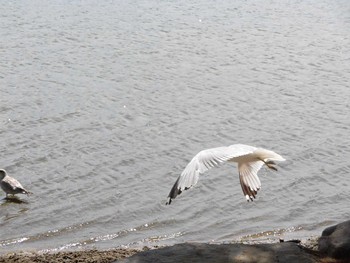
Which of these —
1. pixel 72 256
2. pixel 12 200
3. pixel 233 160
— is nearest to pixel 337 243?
pixel 233 160

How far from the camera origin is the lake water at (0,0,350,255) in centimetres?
1066

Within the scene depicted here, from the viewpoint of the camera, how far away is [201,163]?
810 centimetres

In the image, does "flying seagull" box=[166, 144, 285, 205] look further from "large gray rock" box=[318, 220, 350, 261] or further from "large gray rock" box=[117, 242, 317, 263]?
"large gray rock" box=[318, 220, 350, 261]

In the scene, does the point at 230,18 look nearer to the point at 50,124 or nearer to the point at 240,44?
the point at 240,44

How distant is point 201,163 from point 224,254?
1493 millimetres

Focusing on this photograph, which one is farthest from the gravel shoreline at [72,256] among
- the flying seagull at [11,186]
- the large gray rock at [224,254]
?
the flying seagull at [11,186]

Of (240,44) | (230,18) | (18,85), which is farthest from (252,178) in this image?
(230,18)

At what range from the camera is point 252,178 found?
9.20 m

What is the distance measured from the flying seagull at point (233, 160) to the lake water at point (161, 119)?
129 cm

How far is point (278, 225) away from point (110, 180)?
2728mm

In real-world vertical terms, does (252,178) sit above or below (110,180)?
above

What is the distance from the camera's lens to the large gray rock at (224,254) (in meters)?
6.73

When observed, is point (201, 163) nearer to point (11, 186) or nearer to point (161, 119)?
point (11, 186)

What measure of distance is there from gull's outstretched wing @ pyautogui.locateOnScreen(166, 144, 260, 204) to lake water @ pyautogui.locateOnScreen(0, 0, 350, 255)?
1.92 m
